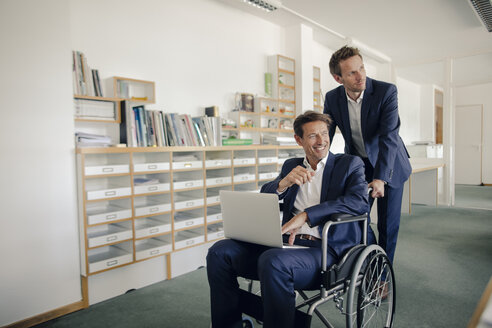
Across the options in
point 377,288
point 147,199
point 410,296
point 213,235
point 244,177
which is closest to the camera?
point 377,288

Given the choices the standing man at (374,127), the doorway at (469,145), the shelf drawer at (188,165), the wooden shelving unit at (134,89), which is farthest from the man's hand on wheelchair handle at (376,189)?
the doorway at (469,145)

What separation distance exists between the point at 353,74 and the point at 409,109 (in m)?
8.60

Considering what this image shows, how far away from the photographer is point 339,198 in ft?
5.65

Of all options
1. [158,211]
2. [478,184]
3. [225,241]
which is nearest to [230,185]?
[158,211]

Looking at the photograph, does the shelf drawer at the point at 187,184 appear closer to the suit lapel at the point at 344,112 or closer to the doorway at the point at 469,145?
the suit lapel at the point at 344,112

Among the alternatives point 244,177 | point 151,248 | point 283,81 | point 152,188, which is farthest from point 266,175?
point 283,81

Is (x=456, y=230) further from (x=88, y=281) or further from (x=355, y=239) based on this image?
(x=88, y=281)

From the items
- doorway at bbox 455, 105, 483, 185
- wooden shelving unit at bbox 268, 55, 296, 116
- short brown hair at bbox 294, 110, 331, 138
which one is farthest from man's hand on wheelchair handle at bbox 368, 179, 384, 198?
doorway at bbox 455, 105, 483, 185

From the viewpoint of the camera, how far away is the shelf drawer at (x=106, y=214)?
259cm

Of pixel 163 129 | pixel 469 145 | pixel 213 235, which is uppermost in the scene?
pixel 163 129

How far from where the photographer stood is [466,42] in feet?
21.4

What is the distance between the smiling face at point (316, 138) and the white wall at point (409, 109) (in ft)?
26.1

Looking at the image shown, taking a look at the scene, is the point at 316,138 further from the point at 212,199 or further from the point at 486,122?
the point at 486,122

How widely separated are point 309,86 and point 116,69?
2.96m
